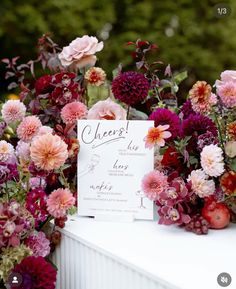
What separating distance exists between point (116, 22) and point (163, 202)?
325cm

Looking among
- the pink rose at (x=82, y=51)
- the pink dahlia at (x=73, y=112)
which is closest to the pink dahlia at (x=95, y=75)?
the pink rose at (x=82, y=51)

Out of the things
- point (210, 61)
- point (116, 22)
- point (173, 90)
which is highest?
point (116, 22)

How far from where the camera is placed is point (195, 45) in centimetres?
415

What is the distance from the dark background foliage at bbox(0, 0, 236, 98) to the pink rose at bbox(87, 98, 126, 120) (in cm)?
267

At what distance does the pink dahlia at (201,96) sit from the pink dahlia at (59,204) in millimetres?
321

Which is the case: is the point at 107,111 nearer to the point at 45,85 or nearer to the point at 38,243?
the point at 45,85

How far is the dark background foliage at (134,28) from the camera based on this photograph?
412 centimetres

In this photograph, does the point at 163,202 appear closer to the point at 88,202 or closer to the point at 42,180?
the point at 88,202

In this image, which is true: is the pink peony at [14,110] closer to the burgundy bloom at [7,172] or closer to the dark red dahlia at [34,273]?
the burgundy bloom at [7,172]

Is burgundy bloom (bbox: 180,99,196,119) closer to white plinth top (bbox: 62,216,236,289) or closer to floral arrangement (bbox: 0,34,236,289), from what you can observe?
floral arrangement (bbox: 0,34,236,289)

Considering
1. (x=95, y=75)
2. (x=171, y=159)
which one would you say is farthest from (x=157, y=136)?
(x=95, y=75)

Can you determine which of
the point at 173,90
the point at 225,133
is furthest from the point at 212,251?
the point at 173,90

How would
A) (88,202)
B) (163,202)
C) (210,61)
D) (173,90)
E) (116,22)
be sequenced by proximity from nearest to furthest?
(163,202), (88,202), (173,90), (210,61), (116,22)

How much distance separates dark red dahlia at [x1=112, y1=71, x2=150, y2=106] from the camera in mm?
1475
